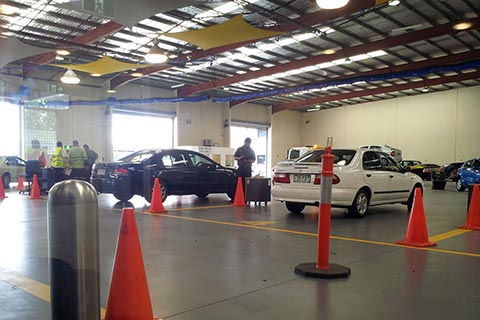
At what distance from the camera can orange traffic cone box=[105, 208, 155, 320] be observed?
2818 millimetres

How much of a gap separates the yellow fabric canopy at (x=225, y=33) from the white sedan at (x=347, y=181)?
14.3 feet

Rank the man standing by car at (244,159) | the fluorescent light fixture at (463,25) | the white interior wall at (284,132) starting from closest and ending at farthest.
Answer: the man standing by car at (244,159) < the fluorescent light fixture at (463,25) < the white interior wall at (284,132)

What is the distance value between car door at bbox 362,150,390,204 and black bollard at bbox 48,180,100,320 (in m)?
7.14

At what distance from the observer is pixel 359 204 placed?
28.5 ft

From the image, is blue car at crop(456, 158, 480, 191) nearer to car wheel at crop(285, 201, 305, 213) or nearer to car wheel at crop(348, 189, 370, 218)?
car wheel at crop(348, 189, 370, 218)

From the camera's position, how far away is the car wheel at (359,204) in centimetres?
855

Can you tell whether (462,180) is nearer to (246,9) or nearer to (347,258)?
(246,9)

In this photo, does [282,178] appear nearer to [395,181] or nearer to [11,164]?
[395,181]

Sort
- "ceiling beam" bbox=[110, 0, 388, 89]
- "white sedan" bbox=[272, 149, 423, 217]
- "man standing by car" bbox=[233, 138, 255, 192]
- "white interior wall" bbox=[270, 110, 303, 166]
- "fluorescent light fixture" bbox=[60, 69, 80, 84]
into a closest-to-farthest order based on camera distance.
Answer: "fluorescent light fixture" bbox=[60, 69, 80, 84] < "white sedan" bbox=[272, 149, 423, 217] < "man standing by car" bbox=[233, 138, 255, 192] < "ceiling beam" bbox=[110, 0, 388, 89] < "white interior wall" bbox=[270, 110, 303, 166]

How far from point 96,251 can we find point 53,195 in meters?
0.42

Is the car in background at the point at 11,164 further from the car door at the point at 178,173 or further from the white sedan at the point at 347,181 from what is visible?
the white sedan at the point at 347,181

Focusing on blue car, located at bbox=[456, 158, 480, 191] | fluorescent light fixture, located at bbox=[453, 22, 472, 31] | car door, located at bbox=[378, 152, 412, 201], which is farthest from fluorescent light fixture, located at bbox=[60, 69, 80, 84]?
blue car, located at bbox=[456, 158, 480, 191]

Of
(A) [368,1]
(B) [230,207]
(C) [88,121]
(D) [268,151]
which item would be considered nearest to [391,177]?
(B) [230,207]

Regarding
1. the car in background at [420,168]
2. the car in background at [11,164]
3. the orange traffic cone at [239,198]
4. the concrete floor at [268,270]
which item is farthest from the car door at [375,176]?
the car in background at [420,168]
